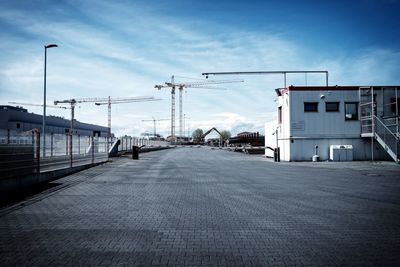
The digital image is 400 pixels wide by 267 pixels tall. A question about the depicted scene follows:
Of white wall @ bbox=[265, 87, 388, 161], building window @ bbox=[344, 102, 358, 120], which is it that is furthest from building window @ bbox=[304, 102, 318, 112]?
building window @ bbox=[344, 102, 358, 120]

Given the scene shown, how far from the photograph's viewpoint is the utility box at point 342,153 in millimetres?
23688

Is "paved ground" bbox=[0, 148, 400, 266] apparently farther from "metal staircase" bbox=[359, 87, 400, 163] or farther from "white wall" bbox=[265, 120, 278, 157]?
"white wall" bbox=[265, 120, 278, 157]

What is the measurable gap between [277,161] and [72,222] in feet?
66.6

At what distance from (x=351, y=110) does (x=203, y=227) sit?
22696 millimetres

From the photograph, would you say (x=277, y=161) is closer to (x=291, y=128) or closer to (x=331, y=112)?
(x=291, y=128)

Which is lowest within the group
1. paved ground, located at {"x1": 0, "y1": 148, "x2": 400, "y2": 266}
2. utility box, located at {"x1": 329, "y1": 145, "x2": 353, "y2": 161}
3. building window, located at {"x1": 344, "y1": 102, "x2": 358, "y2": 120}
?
paved ground, located at {"x1": 0, "y1": 148, "x2": 400, "y2": 266}

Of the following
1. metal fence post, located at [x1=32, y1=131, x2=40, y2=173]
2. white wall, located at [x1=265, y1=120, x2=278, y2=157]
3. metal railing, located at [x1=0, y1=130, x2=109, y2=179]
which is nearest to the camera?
metal railing, located at [x1=0, y1=130, x2=109, y2=179]

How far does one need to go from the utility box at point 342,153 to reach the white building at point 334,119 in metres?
0.21

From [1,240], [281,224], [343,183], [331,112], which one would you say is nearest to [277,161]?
[331,112]

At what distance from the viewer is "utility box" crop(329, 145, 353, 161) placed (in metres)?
23.7

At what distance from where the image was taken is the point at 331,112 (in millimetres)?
24750

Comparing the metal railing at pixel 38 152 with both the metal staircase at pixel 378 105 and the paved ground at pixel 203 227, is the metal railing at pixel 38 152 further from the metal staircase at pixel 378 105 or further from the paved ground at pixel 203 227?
the metal staircase at pixel 378 105

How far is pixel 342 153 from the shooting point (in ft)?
77.9

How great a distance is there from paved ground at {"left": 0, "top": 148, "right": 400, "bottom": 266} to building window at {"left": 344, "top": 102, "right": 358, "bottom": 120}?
15.9 meters
